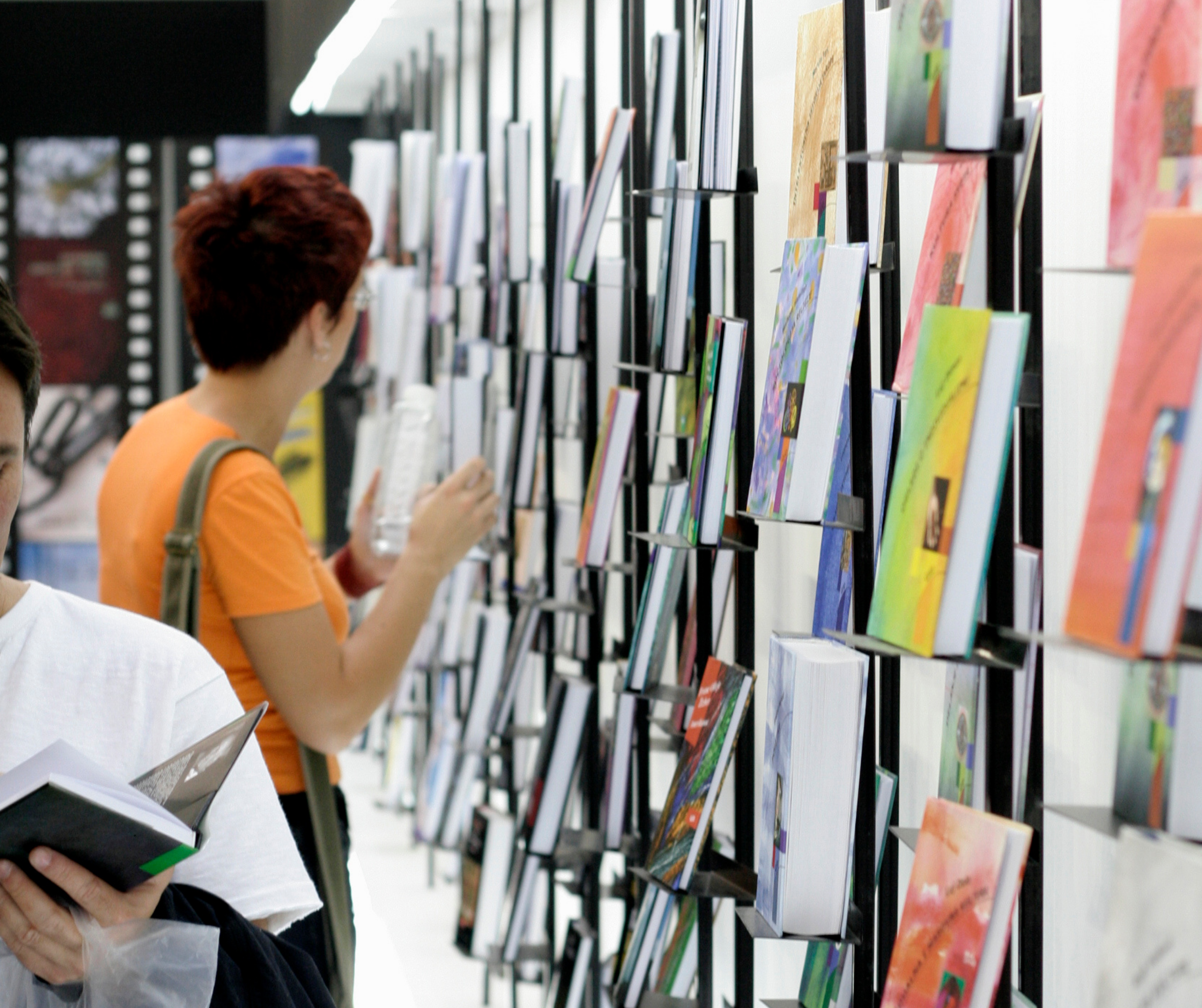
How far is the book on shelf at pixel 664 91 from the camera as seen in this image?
2.16 meters

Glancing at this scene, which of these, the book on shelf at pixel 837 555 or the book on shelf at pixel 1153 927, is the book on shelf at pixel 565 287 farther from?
the book on shelf at pixel 1153 927

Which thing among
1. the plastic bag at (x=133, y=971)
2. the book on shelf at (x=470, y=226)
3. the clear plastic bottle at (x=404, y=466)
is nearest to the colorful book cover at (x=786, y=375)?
the plastic bag at (x=133, y=971)

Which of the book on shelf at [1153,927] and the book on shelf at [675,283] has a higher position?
the book on shelf at [675,283]

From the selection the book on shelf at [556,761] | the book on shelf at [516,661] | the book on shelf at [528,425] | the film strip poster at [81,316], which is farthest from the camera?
the film strip poster at [81,316]

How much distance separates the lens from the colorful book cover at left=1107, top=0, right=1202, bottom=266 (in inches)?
35.8

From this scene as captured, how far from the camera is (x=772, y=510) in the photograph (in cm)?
142

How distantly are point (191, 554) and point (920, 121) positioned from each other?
1171mm

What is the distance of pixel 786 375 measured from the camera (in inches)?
55.8

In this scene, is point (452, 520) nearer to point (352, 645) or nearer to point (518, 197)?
point (352, 645)

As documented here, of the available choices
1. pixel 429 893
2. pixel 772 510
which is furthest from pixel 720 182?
pixel 429 893

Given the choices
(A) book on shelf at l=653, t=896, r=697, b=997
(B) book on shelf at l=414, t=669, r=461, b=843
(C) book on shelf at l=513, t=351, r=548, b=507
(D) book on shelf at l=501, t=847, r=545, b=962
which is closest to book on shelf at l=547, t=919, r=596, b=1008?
(D) book on shelf at l=501, t=847, r=545, b=962

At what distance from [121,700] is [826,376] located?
71cm

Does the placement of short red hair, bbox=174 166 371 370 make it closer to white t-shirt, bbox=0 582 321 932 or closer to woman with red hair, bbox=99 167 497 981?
woman with red hair, bbox=99 167 497 981

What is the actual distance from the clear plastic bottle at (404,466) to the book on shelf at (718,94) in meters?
1.00
